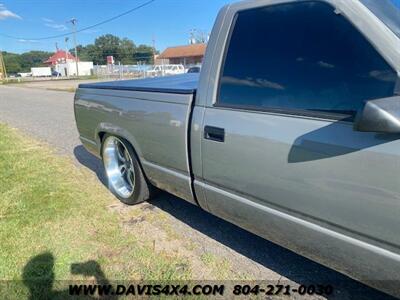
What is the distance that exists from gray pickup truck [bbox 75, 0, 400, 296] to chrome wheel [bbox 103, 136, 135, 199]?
1.19 metres

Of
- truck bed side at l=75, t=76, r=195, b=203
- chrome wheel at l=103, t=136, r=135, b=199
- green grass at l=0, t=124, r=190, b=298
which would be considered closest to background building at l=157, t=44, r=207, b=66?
green grass at l=0, t=124, r=190, b=298

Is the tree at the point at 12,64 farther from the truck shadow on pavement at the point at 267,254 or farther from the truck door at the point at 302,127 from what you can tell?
the truck door at the point at 302,127

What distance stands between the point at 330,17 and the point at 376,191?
93cm

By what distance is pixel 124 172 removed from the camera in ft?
13.0

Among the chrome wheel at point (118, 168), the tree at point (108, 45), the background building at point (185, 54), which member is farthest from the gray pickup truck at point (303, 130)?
the tree at point (108, 45)

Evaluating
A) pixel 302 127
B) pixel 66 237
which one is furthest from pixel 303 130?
pixel 66 237

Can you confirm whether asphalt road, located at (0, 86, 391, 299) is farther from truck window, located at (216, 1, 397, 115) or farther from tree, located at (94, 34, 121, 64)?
tree, located at (94, 34, 121, 64)

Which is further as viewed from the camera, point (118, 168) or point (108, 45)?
point (108, 45)

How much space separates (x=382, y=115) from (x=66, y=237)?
287cm

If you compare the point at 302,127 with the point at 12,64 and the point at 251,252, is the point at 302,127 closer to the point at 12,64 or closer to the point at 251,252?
the point at 251,252

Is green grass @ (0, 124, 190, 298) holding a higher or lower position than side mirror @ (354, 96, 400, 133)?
lower

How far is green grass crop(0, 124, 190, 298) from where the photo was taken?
8.68ft

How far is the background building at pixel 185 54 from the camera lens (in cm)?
6688

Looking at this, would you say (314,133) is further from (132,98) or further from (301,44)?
(132,98)
